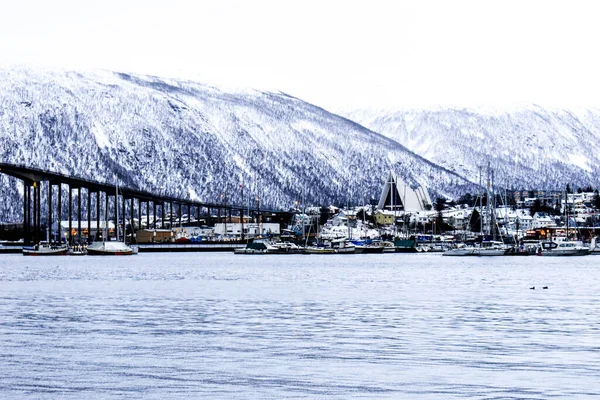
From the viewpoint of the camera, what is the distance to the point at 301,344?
35.5 meters

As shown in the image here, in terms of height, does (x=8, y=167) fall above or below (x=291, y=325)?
above

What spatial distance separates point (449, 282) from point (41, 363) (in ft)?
158

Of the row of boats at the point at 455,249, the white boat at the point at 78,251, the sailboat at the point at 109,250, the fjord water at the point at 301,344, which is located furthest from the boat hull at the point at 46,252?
the fjord water at the point at 301,344

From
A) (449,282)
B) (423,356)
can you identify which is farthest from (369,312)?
(449,282)

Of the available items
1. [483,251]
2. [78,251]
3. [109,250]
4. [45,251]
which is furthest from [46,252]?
[483,251]

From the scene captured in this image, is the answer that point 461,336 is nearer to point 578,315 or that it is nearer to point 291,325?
point 291,325

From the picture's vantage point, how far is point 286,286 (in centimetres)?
7188

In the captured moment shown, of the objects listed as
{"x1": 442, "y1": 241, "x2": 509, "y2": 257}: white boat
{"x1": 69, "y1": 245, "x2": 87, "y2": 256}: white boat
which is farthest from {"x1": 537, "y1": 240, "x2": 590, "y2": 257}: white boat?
{"x1": 69, "y1": 245, "x2": 87, "y2": 256}: white boat

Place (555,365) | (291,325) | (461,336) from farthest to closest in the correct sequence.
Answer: (291,325)
(461,336)
(555,365)

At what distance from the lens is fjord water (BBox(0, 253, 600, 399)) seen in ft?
87.8

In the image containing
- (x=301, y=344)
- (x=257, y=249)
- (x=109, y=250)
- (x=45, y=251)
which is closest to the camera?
(x=301, y=344)

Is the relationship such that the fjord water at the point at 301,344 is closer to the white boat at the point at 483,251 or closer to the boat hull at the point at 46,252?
the white boat at the point at 483,251

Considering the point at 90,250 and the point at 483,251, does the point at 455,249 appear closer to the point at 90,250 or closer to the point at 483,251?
the point at 483,251

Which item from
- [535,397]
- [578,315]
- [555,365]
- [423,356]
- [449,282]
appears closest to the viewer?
[535,397]
